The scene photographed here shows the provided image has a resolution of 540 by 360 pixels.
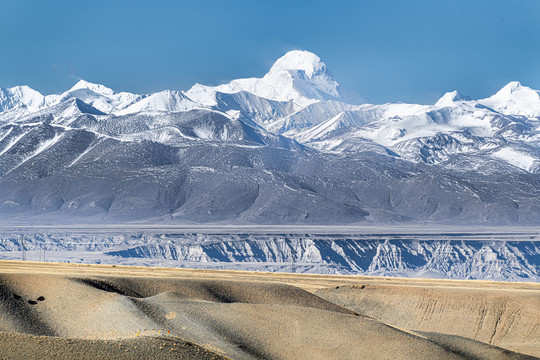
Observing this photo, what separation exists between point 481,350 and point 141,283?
2390 centimetres

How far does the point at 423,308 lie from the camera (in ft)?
197

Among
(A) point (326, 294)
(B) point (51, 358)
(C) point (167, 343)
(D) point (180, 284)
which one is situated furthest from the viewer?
(A) point (326, 294)

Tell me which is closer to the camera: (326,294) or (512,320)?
(512,320)

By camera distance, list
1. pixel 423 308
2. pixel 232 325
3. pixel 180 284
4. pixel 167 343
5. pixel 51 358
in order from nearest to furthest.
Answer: pixel 51 358 → pixel 167 343 → pixel 232 325 → pixel 180 284 → pixel 423 308

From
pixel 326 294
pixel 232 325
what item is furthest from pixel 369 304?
pixel 232 325

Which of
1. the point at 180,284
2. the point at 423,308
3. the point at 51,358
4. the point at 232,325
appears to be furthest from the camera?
the point at 423,308

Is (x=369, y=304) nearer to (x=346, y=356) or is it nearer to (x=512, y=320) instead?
(x=512, y=320)

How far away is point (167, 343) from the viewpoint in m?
30.7

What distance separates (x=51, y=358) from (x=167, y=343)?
4765 millimetres

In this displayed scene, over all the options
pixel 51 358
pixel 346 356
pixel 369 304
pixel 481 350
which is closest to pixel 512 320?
pixel 369 304

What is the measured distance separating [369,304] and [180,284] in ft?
51.5

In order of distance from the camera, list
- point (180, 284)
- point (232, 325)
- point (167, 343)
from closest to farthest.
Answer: point (167, 343), point (232, 325), point (180, 284)

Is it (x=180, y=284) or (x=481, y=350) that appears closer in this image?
(x=481, y=350)

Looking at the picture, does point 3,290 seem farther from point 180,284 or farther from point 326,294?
point 326,294
